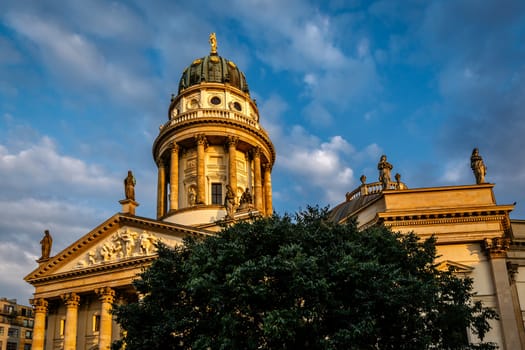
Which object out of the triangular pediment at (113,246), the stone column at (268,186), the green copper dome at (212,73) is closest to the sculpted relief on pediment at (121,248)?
the triangular pediment at (113,246)

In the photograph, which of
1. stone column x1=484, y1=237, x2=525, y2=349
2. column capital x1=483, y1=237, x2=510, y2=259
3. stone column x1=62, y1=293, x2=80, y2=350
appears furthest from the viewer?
stone column x1=62, y1=293, x2=80, y2=350

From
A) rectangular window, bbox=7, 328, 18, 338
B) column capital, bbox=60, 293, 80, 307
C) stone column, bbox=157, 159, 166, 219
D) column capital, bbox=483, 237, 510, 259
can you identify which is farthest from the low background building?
column capital, bbox=483, 237, 510, 259

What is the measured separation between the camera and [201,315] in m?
18.4

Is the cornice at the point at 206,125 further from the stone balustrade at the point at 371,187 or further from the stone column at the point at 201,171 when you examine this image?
the stone balustrade at the point at 371,187

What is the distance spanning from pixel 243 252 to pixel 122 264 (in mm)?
20556

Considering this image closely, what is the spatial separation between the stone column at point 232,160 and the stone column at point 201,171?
2.29 meters

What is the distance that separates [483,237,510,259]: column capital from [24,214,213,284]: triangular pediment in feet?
56.8

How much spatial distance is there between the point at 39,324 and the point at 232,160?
19.8 meters

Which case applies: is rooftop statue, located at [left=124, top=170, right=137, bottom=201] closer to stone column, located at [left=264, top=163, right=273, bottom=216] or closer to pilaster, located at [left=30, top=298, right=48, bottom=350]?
pilaster, located at [left=30, top=298, right=48, bottom=350]

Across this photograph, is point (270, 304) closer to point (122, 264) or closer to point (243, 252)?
point (243, 252)

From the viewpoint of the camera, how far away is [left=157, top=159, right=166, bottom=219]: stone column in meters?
47.8

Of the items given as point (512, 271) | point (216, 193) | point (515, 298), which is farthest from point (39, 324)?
point (512, 271)

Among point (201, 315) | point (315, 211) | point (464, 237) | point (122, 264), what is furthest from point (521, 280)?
point (122, 264)

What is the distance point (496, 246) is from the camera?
2545 centimetres
